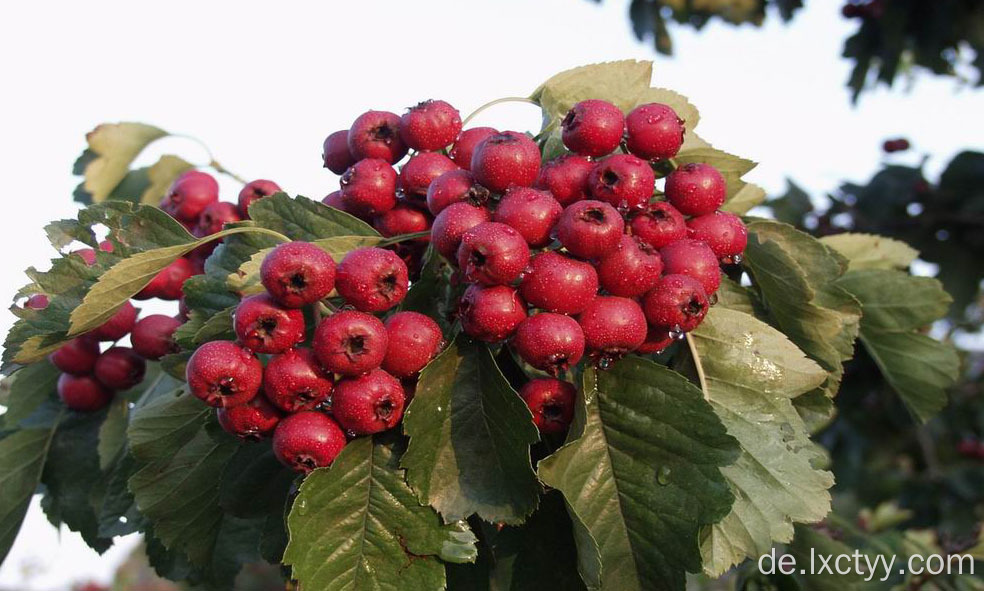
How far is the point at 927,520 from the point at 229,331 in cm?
575

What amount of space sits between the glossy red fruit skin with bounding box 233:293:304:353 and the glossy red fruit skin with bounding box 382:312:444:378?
0.17 m

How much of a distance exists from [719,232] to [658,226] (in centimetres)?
16

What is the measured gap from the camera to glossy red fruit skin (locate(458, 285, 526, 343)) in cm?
141

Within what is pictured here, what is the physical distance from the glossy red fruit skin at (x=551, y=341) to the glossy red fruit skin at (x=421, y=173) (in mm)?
418

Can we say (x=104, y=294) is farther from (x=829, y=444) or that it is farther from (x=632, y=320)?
(x=829, y=444)

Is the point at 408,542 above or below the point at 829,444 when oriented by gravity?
above

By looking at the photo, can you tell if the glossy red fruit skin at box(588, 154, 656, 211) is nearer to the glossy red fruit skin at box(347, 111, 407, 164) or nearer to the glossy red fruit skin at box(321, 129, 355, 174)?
the glossy red fruit skin at box(347, 111, 407, 164)

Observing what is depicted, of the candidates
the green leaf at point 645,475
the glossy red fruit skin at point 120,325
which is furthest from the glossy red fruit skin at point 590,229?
the glossy red fruit skin at point 120,325

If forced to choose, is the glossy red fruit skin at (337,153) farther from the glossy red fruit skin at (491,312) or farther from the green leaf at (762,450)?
the green leaf at (762,450)

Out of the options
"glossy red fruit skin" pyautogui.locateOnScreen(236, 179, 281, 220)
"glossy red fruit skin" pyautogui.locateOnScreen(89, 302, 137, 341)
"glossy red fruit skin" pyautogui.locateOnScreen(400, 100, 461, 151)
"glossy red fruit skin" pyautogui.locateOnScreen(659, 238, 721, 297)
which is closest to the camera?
"glossy red fruit skin" pyautogui.locateOnScreen(659, 238, 721, 297)

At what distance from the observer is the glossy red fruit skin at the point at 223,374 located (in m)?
1.38

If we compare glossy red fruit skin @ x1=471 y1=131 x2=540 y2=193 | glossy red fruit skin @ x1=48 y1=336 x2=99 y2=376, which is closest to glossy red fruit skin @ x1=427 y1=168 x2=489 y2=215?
glossy red fruit skin @ x1=471 y1=131 x2=540 y2=193

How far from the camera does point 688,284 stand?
1.45 meters

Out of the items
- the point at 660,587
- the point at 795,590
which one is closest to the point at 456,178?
the point at 660,587
